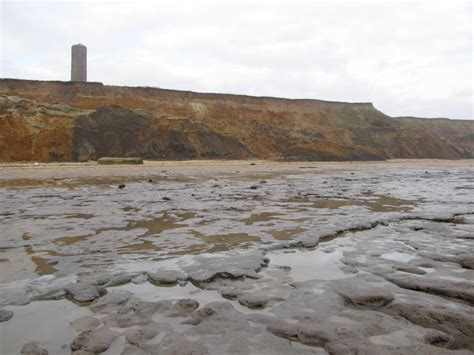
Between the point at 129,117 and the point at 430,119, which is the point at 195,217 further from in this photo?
the point at 430,119

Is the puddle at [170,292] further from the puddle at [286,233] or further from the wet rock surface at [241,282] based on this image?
the puddle at [286,233]

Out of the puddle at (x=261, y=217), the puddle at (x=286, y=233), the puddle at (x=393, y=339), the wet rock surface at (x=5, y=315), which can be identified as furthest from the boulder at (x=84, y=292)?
the puddle at (x=261, y=217)

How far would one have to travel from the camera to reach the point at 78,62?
46844 millimetres

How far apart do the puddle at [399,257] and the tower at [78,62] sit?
48765mm

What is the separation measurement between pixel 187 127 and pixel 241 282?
116ft

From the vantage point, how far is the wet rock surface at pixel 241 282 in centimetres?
241

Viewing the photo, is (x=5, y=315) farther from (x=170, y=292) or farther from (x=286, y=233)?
(x=286, y=233)

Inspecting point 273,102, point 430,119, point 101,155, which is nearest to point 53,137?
point 101,155

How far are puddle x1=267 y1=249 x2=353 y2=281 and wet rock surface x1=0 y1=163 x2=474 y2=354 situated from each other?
0.01m

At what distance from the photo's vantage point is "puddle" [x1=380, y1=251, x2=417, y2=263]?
163 inches

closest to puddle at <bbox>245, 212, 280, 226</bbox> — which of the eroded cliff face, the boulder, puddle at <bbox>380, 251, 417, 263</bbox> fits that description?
puddle at <bbox>380, 251, 417, 263</bbox>

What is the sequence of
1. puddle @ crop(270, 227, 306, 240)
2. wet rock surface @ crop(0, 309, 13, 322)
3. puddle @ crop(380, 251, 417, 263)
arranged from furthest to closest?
1. puddle @ crop(270, 227, 306, 240)
2. puddle @ crop(380, 251, 417, 263)
3. wet rock surface @ crop(0, 309, 13, 322)

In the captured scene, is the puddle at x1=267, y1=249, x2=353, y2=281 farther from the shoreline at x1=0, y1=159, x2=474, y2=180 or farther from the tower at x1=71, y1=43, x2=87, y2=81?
the tower at x1=71, y1=43, x2=87, y2=81

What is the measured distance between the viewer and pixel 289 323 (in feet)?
8.56
